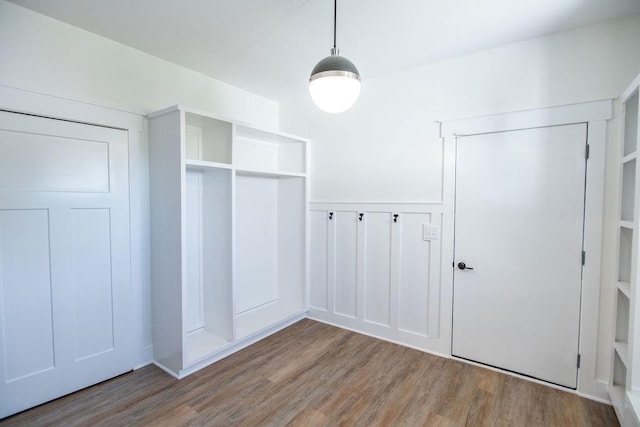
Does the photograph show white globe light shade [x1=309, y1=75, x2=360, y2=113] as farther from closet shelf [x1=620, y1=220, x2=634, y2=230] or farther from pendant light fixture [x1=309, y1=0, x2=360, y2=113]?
closet shelf [x1=620, y1=220, x2=634, y2=230]

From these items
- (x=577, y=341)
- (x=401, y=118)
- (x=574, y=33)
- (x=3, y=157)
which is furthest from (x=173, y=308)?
(x=574, y=33)

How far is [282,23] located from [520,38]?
185cm

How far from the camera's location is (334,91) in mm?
1686

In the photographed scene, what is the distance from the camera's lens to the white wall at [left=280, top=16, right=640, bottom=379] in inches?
89.0

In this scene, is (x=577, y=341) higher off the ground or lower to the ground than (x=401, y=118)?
lower

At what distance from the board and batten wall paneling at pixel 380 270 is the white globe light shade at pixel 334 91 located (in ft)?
5.29

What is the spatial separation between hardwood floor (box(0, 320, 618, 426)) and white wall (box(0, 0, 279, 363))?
59 cm

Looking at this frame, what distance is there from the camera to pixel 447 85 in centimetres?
288

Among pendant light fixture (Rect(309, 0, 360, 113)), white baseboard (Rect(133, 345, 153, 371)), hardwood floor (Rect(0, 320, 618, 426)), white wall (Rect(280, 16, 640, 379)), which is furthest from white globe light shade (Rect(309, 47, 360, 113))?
white baseboard (Rect(133, 345, 153, 371))

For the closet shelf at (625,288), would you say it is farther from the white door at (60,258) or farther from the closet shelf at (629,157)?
the white door at (60,258)

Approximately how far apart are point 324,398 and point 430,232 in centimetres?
168

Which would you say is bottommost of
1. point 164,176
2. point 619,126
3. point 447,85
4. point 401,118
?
point 164,176

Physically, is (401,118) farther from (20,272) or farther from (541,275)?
(20,272)

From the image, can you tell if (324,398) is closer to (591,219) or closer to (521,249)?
(521,249)
